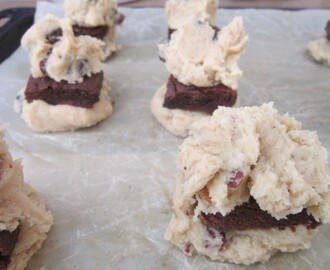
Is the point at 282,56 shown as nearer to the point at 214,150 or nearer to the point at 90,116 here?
the point at 90,116

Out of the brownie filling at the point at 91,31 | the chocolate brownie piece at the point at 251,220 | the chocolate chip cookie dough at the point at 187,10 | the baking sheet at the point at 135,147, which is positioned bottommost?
the baking sheet at the point at 135,147

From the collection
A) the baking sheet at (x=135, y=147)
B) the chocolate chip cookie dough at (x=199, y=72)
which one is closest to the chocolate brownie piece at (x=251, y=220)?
the baking sheet at (x=135, y=147)

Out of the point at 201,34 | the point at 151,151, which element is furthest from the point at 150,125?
the point at 201,34

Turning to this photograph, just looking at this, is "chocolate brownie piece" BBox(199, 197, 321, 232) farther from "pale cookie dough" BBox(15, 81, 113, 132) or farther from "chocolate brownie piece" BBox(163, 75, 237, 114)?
"pale cookie dough" BBox(15, 81, 113, 132)

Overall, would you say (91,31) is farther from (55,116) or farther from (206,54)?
(206,54)

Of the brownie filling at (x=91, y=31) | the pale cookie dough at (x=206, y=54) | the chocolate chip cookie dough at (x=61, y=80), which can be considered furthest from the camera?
the brownie filling at (x=91, y=31)

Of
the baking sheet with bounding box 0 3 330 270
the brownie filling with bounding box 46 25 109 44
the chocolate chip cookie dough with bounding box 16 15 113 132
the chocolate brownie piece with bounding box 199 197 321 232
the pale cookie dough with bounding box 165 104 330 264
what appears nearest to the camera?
the pale cookie dough with bounding box 165 104 330 264

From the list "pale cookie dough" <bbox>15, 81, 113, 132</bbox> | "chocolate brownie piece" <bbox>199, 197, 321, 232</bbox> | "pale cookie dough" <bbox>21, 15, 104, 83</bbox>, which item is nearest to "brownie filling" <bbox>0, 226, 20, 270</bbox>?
"chocolate brownie piece" <bbox>199, 197, 321, 232</bbox>

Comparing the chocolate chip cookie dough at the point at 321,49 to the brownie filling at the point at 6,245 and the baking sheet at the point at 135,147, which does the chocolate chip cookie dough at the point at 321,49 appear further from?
the brownie filling at the point at 6,245
